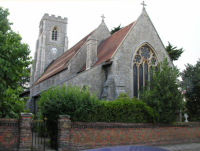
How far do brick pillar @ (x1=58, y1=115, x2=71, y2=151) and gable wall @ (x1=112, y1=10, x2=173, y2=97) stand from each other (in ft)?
24.4

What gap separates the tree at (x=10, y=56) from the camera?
338 inches

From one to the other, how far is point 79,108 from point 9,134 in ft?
11.4

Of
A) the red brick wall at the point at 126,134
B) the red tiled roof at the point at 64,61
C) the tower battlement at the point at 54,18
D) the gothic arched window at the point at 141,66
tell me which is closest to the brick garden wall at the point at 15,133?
the red brick wall at the point at 126,134

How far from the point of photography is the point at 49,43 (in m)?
38.5

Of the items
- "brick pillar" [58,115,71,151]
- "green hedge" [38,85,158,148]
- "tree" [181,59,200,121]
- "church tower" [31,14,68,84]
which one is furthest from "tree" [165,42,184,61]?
"brick pillar" [58,115,71,151]

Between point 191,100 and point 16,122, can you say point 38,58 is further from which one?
point 16,122

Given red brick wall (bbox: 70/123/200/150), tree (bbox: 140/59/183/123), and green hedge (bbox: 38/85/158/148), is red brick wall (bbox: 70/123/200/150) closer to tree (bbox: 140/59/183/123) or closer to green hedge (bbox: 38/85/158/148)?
green hedge (bbox: 38/85/158/148)

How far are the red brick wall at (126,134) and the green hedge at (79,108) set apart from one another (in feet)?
1.57

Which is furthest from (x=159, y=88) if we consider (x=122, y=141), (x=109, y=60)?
(x=109, y=60)

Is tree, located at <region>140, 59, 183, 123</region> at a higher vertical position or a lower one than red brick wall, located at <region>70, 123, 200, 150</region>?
higher

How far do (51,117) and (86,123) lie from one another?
188cm

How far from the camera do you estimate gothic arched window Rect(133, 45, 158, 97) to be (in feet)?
64.1

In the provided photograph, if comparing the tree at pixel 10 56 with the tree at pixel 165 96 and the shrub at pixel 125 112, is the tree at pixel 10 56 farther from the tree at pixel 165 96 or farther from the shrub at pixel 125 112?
the tree at pixel 165 96

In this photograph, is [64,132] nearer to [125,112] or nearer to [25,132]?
[25,132]
